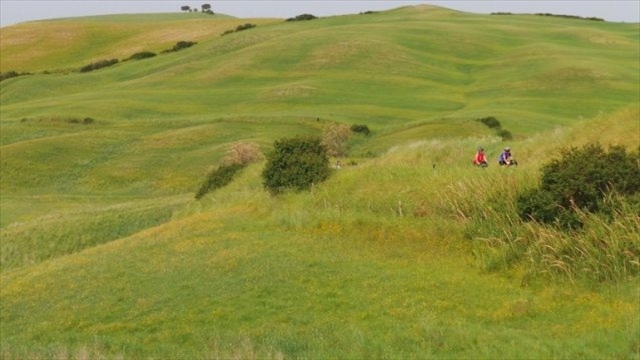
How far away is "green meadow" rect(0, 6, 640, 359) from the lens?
51.0 feet

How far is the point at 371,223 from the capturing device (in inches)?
937

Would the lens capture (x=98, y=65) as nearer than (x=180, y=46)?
Yes

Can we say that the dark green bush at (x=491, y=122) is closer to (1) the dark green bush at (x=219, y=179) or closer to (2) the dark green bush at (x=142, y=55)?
(1) the dark green bush at (x=219, y=179)

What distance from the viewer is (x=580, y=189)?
19484 mm

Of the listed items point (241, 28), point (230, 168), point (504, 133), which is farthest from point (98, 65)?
point (230, 168)

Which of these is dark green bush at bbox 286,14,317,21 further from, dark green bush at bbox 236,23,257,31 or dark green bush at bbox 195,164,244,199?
dark green bush at bbox 195,164,244,199

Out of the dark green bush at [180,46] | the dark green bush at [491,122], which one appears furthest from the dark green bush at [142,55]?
the dark green bush at [491,122]

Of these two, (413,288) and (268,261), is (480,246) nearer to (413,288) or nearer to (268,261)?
(413,288)

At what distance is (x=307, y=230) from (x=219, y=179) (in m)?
20.0

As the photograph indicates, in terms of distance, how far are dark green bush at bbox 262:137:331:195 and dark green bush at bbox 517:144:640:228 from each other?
11461 mm

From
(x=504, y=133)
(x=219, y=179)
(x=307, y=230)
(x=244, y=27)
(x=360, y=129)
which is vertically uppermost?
(x=244, y=27)

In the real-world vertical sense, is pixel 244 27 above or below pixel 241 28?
above

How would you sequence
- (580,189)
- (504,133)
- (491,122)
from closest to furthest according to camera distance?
1. (580,189)
2. (504,133)
3. (491,122)

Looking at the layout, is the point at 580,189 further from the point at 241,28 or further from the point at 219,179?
the point at 241,28
